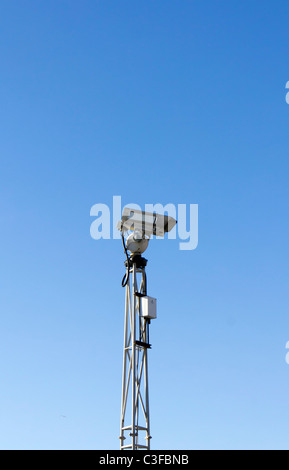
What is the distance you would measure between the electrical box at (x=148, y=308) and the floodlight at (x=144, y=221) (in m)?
4.06

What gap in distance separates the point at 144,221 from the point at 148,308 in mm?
5275

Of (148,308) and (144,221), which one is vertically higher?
(144,221)

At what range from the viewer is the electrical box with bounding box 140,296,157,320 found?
125 feet

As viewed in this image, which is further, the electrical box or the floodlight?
the floodlight

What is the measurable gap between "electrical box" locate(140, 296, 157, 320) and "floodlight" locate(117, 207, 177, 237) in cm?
406

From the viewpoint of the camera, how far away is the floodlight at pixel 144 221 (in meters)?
38.8

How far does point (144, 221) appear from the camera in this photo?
38.8m

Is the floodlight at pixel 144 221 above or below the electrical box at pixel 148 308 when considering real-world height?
above

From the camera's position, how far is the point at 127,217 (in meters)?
38.8

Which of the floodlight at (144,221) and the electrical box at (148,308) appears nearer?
the electrical box at (148,308)

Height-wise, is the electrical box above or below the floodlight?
below

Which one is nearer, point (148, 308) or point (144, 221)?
point (148, 308)
